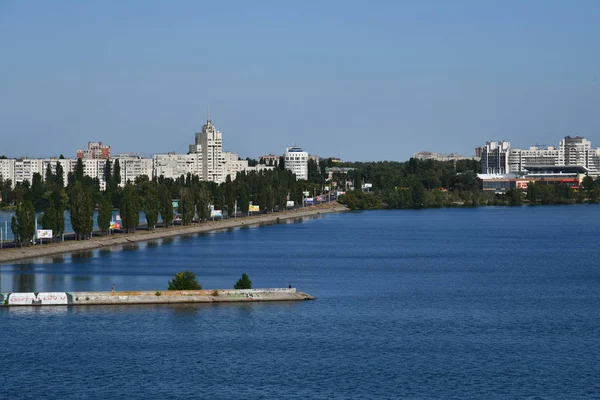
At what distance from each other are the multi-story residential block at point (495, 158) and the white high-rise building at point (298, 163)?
80.8 ft

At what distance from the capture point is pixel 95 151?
484 feet

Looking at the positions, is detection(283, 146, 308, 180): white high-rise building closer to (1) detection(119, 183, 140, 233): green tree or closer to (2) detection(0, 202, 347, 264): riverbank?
(2) detection(0, 202, 347, 264): riverbank

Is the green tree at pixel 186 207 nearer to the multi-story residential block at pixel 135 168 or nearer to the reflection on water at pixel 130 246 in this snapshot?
the reflection on water at pixel 130 246

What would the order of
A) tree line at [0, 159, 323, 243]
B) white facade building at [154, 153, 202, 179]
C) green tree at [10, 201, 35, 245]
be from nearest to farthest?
green tree at [10, 201, 35, 245], tree line at [0, 159, 323, 243], white facade building at [154, 153, 202, 179]

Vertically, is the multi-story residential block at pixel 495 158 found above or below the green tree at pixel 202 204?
above

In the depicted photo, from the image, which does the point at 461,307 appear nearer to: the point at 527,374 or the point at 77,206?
the point at 527,374

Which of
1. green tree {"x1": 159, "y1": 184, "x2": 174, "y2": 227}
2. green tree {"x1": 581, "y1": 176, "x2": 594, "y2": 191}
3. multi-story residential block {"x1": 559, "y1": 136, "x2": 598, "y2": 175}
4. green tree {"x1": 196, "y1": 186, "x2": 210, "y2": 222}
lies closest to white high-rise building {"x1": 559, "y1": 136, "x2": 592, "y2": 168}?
multi-story residential block {"x1": 559, "y1": 136, "x2": 598, "y2": 175}

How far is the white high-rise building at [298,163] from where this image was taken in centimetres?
13888

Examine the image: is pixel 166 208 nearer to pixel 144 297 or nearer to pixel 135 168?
pixel 144 297

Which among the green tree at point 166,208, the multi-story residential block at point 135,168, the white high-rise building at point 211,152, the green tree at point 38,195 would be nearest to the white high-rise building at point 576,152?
the white high-rise building at point 211,152

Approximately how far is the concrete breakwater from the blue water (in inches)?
20.9

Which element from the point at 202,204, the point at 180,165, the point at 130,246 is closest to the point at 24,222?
the point at 130,246

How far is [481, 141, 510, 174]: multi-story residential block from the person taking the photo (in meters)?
144

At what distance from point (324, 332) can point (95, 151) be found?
126 meters
